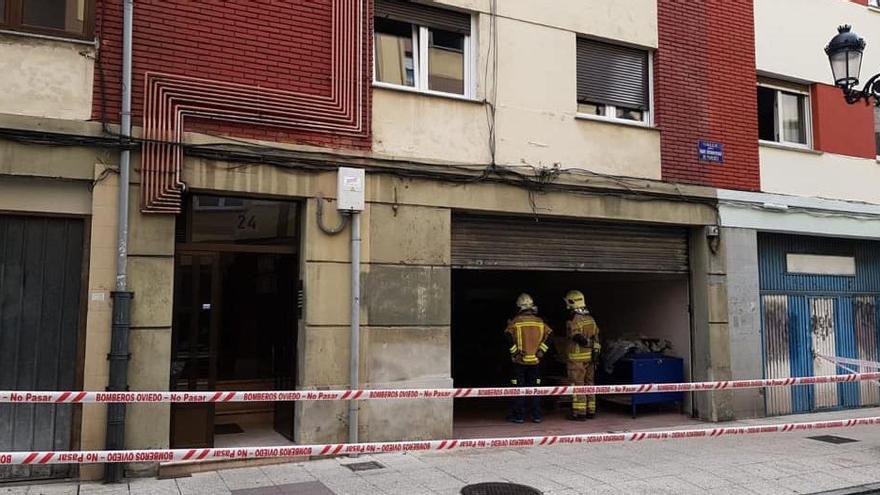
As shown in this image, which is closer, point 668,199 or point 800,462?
point 800,462

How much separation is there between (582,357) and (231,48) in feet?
20.8

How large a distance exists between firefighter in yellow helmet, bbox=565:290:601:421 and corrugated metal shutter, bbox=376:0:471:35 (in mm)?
4428

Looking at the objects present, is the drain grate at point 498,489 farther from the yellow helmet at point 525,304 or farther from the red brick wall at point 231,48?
the red brick wall at point 231,48

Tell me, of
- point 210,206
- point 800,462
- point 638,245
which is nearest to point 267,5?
point 210,206

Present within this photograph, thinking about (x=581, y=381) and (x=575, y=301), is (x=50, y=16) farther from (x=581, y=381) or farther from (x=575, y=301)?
(x=581, y=381)

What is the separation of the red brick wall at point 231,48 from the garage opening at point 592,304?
2547 millimetres

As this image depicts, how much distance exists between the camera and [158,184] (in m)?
7.02

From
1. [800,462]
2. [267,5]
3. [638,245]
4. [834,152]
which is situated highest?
[267,5]

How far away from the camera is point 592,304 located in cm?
1273

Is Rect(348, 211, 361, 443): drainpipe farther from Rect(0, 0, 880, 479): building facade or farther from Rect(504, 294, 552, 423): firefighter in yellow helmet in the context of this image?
Rect(504, 294, 552, 423): firefighter in yellow helmet

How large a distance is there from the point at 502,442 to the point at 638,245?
183 inches

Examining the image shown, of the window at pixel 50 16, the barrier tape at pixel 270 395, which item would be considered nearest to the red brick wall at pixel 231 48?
the window at pixel 50 16

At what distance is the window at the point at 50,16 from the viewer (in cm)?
679

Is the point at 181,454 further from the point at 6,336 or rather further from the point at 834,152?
the point at 834,152
